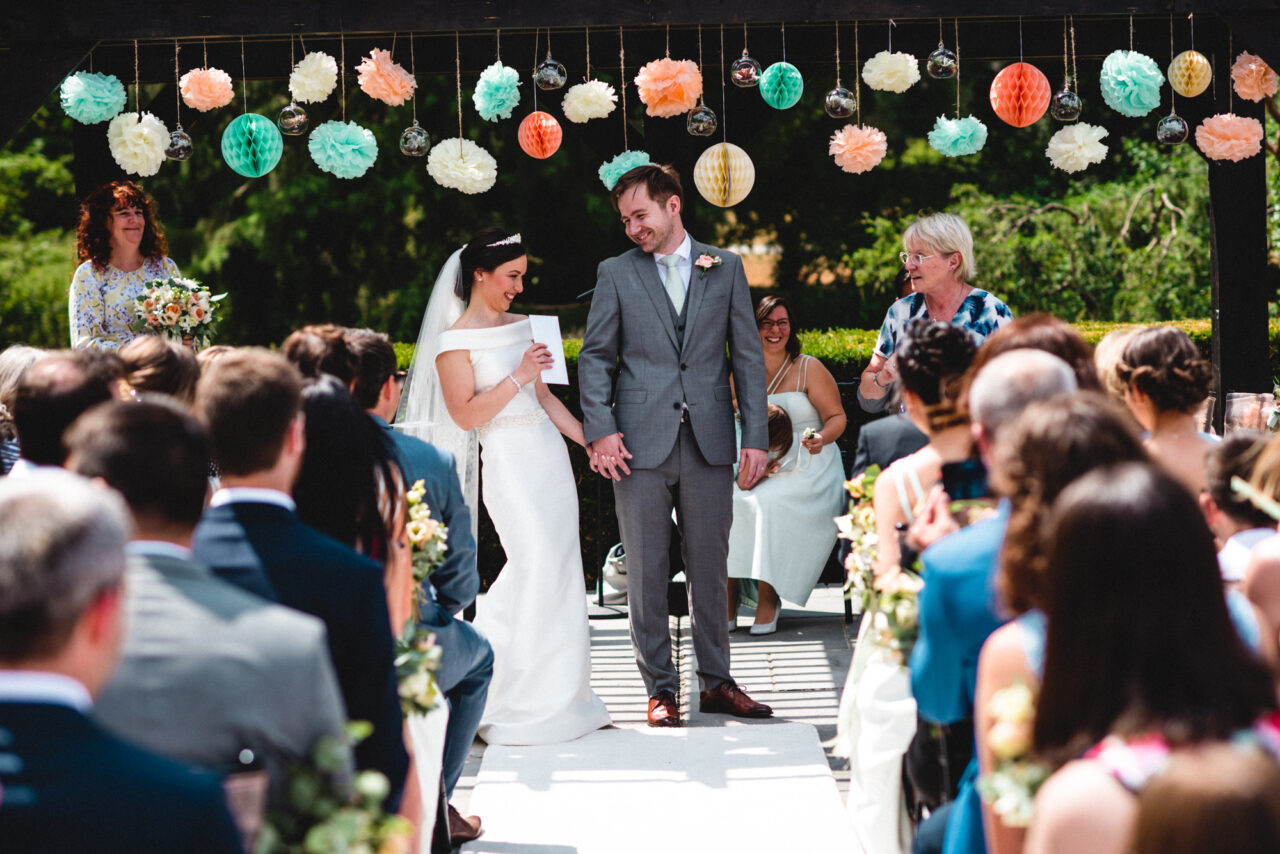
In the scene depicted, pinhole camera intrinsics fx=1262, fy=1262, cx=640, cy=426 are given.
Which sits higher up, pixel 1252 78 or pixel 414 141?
pixel 1252 78

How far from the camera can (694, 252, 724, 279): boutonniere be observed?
5.02m

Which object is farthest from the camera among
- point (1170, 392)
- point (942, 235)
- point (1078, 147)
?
point (1078, 147)

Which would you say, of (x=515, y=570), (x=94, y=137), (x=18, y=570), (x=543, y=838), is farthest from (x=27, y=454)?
(x=94, y=137)

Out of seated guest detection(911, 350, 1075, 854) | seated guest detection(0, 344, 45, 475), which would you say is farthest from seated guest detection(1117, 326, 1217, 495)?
seated guest detection(0, 344, 45, 475)

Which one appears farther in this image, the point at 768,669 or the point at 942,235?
the point at 768,669

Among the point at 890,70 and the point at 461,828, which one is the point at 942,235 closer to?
the point at 890,70

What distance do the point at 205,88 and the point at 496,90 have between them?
128 cm

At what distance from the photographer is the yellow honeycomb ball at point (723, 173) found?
19.3 feet

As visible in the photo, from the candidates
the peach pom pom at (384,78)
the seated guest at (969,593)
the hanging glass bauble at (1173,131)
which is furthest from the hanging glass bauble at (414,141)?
the seated guest at (969,593)

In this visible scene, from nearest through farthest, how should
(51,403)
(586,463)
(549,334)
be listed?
(51,403), (549,334), (586,463)

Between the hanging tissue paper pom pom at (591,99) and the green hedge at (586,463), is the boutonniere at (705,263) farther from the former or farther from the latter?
the green hedge at (586,463)

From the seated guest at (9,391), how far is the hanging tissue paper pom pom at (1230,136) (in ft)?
16.6

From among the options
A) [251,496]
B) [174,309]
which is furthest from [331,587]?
[174,309]

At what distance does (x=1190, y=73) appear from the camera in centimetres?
574
